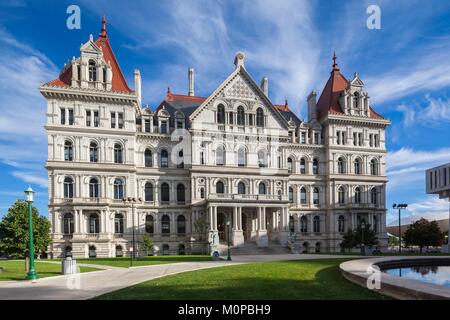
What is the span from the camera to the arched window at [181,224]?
50.8 meters

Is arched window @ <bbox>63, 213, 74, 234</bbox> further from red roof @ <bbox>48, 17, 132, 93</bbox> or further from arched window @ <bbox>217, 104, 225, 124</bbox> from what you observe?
arched window @ <bbox>217, 104, 225, 124</bbox>

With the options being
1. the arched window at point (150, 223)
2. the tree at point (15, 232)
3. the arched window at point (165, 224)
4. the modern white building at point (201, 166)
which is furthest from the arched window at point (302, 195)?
the tree at point (15, 232)

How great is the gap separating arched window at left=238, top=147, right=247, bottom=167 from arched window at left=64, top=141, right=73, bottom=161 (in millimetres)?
22876

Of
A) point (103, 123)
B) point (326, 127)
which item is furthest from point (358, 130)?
point (103, 123)

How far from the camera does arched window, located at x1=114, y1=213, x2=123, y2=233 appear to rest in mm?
47566

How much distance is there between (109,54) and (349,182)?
1645 inches

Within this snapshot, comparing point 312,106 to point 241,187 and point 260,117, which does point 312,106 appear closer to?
point 260,117

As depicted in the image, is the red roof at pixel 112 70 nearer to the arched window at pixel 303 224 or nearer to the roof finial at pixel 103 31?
the roof finial at pixel 103 31

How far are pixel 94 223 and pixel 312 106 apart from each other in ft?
129

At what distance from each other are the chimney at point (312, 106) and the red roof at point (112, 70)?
1197 inches

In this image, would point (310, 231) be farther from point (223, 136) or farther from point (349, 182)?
point (223, 136)

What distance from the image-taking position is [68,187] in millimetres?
45906

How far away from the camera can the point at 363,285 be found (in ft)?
46.6

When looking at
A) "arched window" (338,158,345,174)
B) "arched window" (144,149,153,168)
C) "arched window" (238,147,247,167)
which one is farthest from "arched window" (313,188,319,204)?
"arched window" (144,149,153,168)
